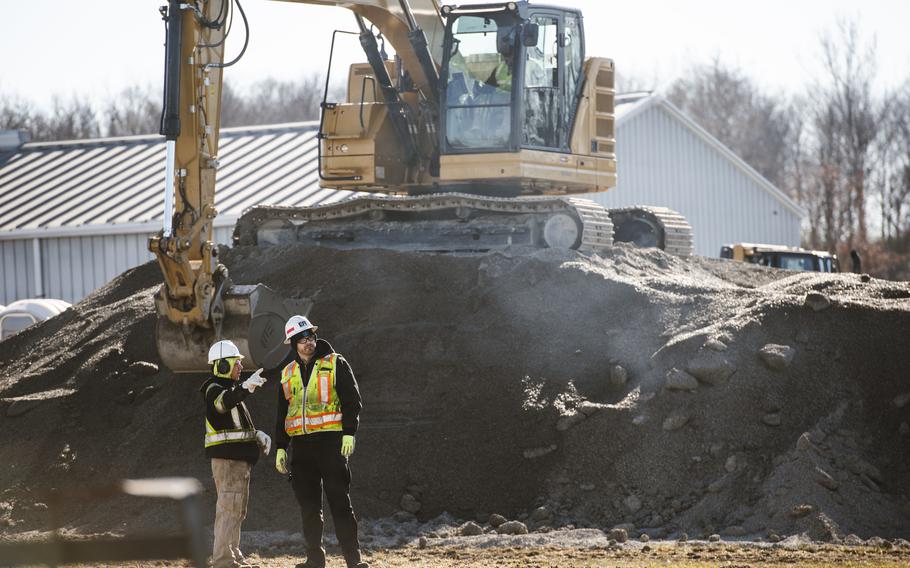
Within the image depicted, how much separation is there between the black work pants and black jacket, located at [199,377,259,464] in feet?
1.14

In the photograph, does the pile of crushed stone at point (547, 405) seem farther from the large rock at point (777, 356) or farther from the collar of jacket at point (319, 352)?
the collar of jacket at point (319, 352)

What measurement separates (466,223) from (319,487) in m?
7.34

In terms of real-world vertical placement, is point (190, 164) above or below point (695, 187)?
below

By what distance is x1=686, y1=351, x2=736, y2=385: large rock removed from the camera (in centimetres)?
1230

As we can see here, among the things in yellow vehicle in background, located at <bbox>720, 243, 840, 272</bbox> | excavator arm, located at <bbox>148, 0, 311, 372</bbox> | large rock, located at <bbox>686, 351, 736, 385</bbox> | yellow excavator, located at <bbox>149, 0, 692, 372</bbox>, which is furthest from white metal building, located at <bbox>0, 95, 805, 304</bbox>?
large rock, located at <bbox>686, 351, 736, 385</bbox>

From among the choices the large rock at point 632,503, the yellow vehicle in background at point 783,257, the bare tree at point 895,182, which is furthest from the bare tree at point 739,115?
the large rock at point 632,503

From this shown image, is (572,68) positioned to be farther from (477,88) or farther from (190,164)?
(190,164)

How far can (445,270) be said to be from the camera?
49.1 ft

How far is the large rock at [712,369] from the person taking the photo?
12.3 m

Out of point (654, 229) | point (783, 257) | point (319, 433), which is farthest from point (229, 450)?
point (783, 257)

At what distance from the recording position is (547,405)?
12.6 metres

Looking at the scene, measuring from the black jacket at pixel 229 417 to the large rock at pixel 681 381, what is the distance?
4592mm

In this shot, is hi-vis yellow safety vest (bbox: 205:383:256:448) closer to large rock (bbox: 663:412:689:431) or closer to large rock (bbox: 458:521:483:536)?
large rock (bbox: 458:521:483:536)

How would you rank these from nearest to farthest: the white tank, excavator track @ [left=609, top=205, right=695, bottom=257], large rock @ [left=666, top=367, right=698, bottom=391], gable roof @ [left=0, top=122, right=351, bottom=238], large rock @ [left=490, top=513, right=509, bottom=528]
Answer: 1. large rock @ [left=490, top=513, right=509, bottom=528]
2. large rock @ [left=666, top=367, right=698, bottom=391]
3. excavator track @ [left=609, top=205, right=695, bottom=257]
4. the white tank
5. gable roof @ [left=0, top=122, right=351, bottom=238]
